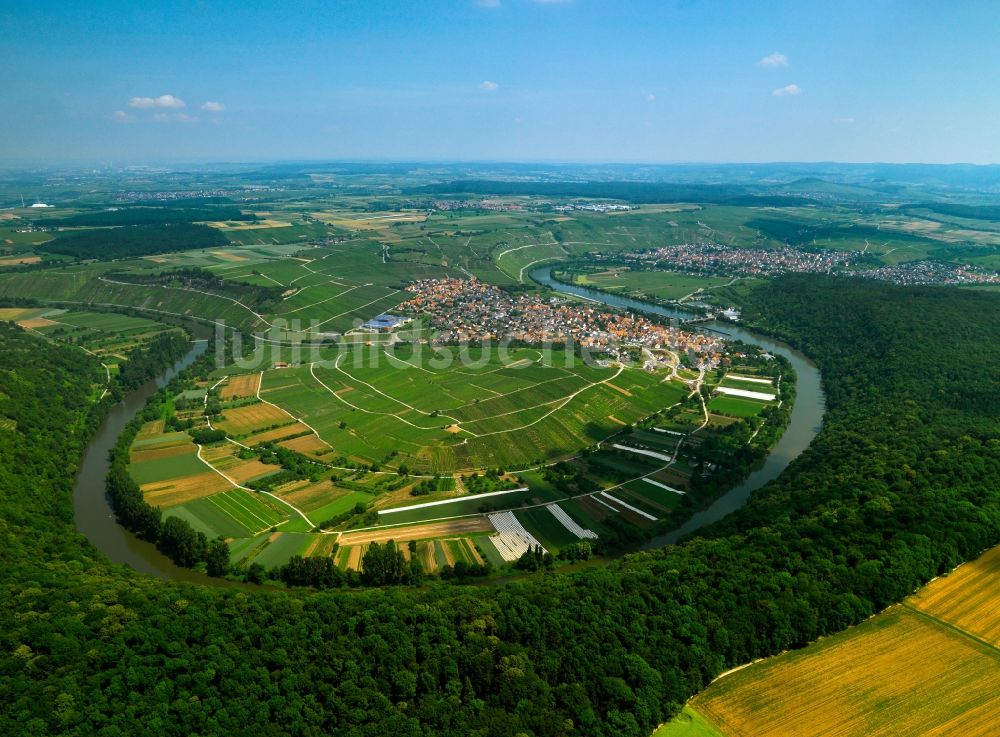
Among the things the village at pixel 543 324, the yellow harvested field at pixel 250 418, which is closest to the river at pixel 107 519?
the yellow harvested field at pixel 250 418

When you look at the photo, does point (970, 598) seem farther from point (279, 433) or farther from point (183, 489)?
point (279, 433)

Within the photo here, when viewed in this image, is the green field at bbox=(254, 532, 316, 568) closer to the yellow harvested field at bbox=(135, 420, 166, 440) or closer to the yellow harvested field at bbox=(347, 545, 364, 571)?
the yellow harvested field at bbox=(347, 545, 364, 571)

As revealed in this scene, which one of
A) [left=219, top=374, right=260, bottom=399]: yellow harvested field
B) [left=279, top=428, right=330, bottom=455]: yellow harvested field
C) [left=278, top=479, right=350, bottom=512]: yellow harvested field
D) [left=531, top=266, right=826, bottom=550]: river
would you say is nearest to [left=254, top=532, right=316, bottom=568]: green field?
[left=278, top=479, right=350, bottom=512]: yellow harvested field

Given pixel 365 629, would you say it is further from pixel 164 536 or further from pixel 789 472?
pixel 789 472

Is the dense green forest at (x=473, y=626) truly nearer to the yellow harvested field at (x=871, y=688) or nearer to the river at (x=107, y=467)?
the yellow harvested field at (x=871, y=688)

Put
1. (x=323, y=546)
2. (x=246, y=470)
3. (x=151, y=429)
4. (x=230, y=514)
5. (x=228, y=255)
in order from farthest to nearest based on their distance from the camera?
(x=228, y=255), (x=151, y=429), (x=246, y=470), (x=230, y=514), (x=323, y=546)

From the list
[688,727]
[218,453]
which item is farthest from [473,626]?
[218,453]
